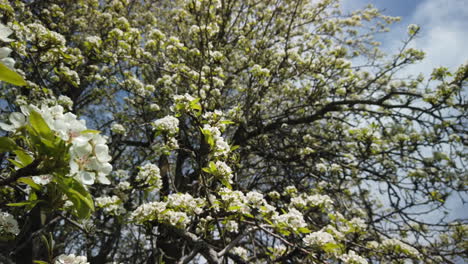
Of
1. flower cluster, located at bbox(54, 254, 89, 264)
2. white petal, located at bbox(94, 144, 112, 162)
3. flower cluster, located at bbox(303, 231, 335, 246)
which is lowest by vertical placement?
flower cluster, located at bbox(54, 254, 89, 264)

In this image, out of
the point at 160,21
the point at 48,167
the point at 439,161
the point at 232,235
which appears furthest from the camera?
the point at 160,21

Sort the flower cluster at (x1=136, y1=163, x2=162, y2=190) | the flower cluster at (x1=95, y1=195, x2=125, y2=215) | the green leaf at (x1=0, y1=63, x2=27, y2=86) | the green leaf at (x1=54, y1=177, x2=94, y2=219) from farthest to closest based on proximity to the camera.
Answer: the flower cluster at (x1=95, y1=195, x2=125, y2=215)
the flower cluster at (x1=136, y1=163, x2=162, y2=190)
the green leaf at (x1=54, y1=177, x2=94, y2=219)
the green leaf at (x1=0, y1=63, x2=27, y2=86)

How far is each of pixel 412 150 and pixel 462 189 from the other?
3.08ft

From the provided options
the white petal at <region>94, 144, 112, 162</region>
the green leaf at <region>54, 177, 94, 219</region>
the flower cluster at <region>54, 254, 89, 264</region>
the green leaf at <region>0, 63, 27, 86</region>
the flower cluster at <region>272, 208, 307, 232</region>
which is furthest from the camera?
the flower cluster at <region>272, 208, 307, 232</region>

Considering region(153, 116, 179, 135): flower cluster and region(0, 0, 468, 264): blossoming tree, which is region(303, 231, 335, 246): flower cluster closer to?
region(0, 0, 468, 264): blossoming tree

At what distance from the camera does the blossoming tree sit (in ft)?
6.86

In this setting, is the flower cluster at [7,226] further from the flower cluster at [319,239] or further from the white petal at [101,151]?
the flower cluster at [319,239]

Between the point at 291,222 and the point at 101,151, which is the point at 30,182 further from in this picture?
the point at 291,222

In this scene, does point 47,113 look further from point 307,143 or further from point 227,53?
point 227,53

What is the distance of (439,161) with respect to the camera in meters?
4.55

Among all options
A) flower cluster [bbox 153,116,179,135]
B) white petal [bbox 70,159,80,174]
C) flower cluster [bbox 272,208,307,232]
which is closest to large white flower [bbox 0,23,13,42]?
white petal [bbox 70,159,80,174]

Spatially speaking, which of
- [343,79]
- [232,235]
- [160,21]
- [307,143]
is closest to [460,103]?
[343,79]

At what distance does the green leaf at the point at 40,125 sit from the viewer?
85 cm

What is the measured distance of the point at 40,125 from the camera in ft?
2.84
